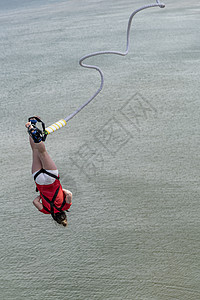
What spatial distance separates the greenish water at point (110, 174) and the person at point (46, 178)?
1.76m

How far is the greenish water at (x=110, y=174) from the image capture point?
5695mm

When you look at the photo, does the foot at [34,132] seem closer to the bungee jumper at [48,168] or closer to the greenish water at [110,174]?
the bungee jumper at [48,168]

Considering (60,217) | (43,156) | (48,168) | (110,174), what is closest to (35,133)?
(43,156)

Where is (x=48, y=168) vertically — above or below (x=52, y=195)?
above

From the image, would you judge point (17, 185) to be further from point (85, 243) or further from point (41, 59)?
point (41, 59)

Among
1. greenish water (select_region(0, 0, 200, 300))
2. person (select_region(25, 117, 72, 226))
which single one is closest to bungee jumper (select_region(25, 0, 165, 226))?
person (select_region(25, 117, 72, 226))

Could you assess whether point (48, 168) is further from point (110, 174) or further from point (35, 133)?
point (110, 174)

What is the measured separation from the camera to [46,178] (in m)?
3.93

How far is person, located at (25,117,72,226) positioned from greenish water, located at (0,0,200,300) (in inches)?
69.3

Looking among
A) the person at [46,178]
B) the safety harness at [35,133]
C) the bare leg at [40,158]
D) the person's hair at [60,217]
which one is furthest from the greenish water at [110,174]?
the safety harness at [35,133]

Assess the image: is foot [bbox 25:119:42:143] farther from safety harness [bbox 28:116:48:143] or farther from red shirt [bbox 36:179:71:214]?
red shirt [bbox 36:179:71:214]

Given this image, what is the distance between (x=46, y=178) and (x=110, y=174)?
3.90 metres

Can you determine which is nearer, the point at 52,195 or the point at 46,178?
the point at 46,178

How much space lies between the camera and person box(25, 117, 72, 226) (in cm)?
358
